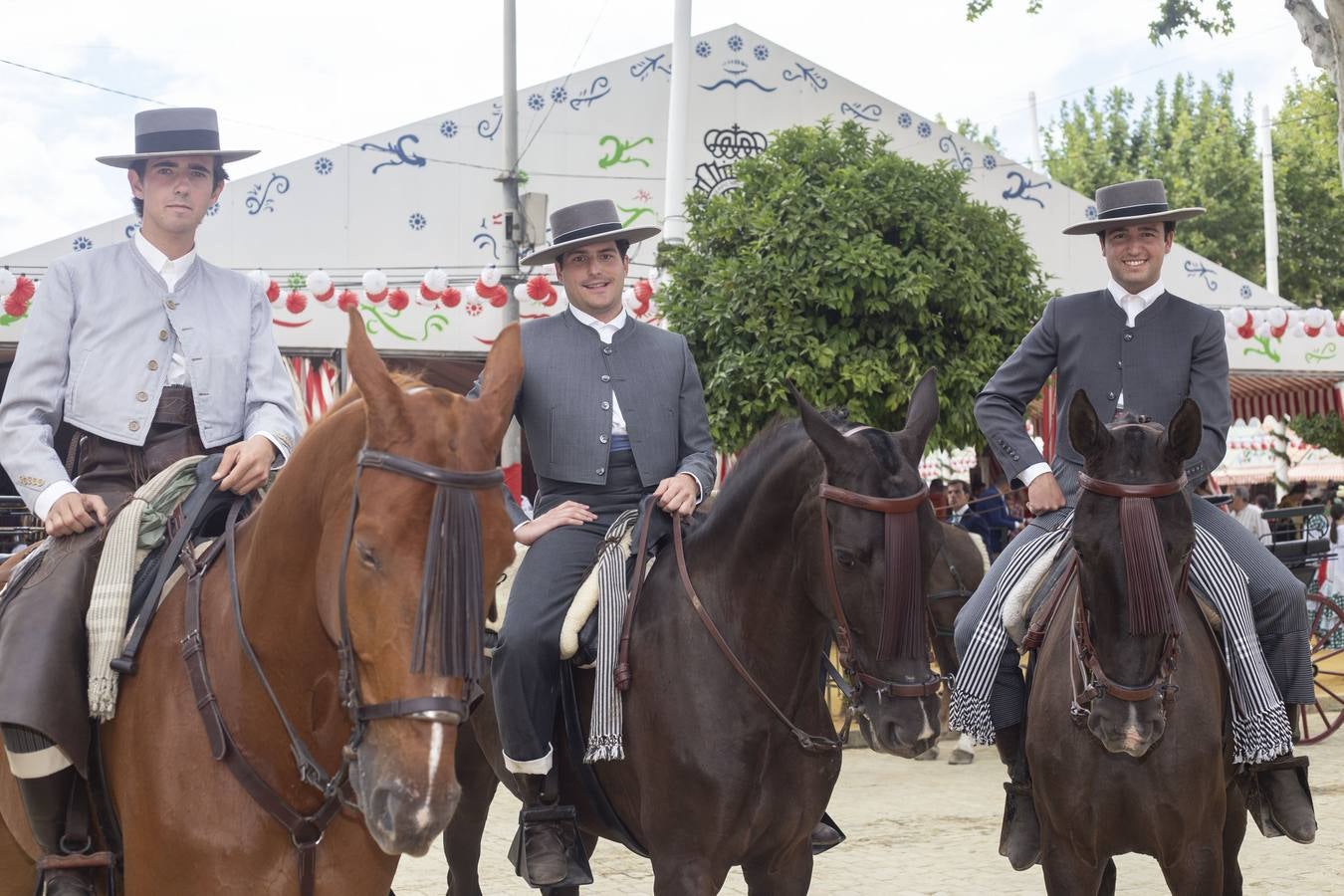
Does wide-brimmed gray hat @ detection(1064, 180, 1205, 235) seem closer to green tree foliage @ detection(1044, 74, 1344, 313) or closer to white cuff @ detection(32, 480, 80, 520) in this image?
white cuff @ detection(32, 480, 80, 520)

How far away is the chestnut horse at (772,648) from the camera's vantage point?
3.82 m

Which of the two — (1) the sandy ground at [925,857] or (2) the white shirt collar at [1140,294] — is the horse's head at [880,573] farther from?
(1) the sandy ground at [925,857]

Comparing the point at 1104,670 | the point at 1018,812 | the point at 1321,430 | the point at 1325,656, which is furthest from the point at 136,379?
the point at 1321,430

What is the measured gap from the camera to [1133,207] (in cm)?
509

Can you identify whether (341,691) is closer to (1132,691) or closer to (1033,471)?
(1132,691)

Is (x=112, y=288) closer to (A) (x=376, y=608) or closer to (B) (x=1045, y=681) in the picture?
(A) (x=376, y=608)

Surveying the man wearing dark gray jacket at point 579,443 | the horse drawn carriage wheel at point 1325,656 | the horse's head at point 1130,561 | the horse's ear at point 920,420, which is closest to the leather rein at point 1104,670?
the horse's head at point 1130,561

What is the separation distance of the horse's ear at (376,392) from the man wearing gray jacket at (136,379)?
1.05 m

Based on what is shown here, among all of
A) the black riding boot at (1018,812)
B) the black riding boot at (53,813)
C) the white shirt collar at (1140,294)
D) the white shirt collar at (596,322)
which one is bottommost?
the black riding boot at (1018,812)

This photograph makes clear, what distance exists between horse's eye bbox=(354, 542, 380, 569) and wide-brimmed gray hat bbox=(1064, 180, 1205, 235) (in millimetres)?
3429

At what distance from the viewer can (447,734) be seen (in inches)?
98.2

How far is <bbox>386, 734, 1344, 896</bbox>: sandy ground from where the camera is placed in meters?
7.08

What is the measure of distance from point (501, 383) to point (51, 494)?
1479mm

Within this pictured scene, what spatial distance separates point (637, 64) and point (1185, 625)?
52.2ft
